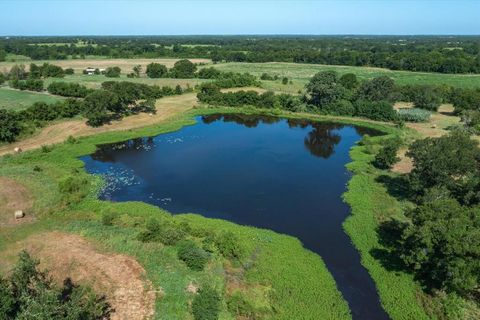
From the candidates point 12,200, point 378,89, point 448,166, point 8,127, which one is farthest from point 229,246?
point 378,89

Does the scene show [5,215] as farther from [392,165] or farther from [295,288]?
[392,165]

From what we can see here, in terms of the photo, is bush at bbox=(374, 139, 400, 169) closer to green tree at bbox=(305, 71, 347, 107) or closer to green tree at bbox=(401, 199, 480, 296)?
green tree at bbox=(401, 199, 480, 296)

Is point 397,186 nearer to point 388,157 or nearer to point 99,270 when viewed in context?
point 388,157

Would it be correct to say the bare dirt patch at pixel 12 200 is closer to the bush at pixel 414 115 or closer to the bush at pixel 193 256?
the bush at pixel 193 256

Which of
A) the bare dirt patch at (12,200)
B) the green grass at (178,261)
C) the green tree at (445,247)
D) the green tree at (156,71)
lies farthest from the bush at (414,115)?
the green tree at (156,71)

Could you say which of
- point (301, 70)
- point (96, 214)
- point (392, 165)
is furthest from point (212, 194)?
point (301, 70)

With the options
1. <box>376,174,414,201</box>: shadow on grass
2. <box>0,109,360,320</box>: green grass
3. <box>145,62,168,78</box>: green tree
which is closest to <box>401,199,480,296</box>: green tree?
<box>0,109,360,320</box>: green grass
